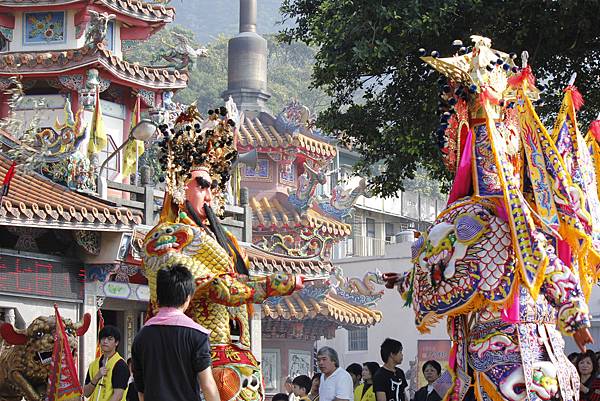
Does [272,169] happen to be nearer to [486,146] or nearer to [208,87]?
[486,146]

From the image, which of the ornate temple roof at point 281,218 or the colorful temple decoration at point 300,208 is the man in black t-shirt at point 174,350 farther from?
the ornate temple roof at point 281,218

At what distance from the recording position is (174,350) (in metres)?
6.07

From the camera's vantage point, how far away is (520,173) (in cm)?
784

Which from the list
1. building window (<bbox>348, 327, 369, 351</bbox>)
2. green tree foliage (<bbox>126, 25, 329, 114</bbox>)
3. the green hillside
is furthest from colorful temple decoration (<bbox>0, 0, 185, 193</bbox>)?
the green hillside

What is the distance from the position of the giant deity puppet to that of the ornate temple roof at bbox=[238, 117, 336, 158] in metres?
18.2

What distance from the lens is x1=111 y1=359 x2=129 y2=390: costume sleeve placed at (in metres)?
9.33

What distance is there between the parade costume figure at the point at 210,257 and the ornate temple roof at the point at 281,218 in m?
16.4

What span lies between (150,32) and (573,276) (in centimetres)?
1656

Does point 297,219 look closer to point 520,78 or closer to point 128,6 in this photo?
point 128,6

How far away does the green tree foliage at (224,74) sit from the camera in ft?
207

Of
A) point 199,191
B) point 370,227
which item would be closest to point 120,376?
point 199,191

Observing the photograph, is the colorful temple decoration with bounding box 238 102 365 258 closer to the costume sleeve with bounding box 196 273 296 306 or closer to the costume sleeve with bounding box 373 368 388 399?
the costume sleeve with bounding box 373 368 388 399

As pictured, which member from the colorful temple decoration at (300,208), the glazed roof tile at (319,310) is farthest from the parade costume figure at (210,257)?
the colorful temple decoration at (300,208)

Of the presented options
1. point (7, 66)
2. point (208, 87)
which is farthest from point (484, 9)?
point (208, 87)
